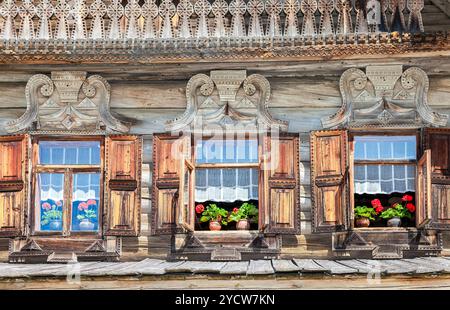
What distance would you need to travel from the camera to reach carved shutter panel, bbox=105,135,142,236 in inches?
702

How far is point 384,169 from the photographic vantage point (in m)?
18.0

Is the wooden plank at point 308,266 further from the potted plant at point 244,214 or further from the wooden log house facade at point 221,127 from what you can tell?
the potted plant at point 244,214

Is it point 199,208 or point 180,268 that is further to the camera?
point 199,208

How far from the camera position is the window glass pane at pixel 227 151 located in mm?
18219

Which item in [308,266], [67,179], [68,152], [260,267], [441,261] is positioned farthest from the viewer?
[68,152]

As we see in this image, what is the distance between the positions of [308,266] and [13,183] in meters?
5.00

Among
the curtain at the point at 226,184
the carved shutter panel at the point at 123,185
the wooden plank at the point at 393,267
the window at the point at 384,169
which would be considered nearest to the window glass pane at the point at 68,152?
the carved shutter panel at the point at 123,185

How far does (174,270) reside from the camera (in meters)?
15.9

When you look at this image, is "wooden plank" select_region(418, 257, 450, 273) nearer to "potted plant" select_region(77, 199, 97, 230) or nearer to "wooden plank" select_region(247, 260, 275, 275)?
"wooden plank" select_region(247, 260, 275, 275)

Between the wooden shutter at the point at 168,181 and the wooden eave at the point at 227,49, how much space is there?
1.31 m

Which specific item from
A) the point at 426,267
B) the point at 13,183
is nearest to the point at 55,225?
the point at 13,183

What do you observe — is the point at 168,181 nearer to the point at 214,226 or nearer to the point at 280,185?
the point at 214,226
